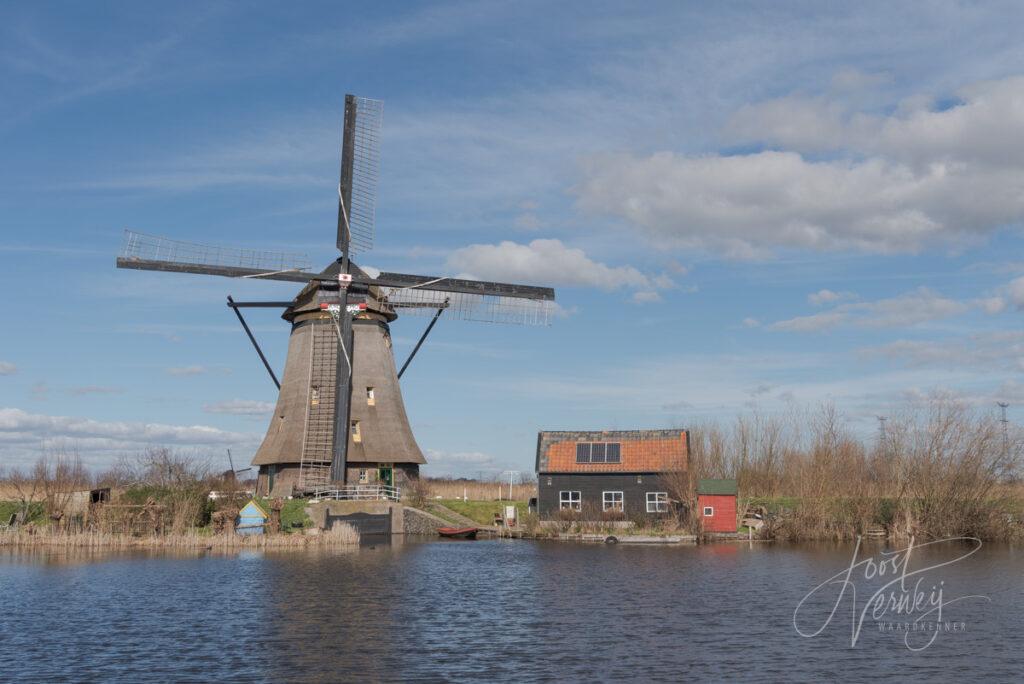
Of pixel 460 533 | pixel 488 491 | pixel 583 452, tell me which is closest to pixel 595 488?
pixel 583 452

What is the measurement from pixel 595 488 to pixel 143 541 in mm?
20964

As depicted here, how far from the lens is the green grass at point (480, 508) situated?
5006 centimetres

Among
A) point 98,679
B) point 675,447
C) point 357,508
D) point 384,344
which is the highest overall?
point 384,344

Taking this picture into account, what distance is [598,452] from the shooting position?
49.0 metres

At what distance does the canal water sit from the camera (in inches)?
676

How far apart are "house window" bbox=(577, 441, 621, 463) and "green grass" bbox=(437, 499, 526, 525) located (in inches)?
166

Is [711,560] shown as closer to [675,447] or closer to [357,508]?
[675,447]

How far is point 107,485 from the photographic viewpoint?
4431 cm

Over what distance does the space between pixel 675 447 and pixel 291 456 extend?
18.4m

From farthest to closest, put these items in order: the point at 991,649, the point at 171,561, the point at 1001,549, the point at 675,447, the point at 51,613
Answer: the point at 675,447, the point at 1001,549, the point at 171,561, the point at 51,613, the point at 991,649

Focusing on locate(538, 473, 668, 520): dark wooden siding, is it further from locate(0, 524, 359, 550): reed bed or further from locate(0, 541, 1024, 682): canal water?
locate(0, 524, 359, 550): reed bed

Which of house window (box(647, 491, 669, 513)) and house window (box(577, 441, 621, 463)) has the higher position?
house window (box(577, 441, 621, 463))

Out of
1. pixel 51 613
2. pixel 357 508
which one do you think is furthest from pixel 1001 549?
pixel 51 613

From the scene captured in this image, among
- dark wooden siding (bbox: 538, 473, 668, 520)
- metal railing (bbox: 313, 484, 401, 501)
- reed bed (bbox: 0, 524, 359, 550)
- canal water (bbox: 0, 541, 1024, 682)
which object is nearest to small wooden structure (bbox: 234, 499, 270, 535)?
reed bed (bbox: 0, 524, 359, 550)
